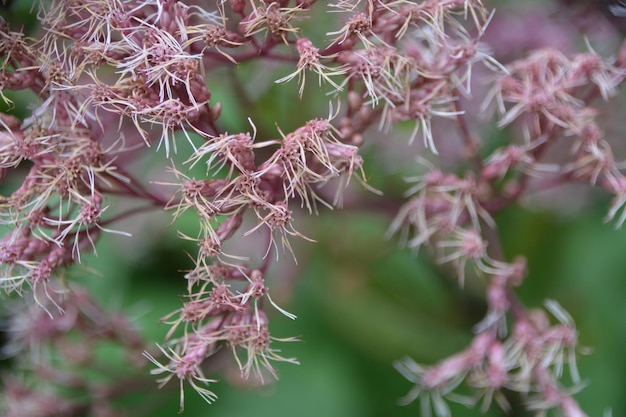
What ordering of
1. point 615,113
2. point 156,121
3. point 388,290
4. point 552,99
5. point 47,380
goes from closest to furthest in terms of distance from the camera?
point 156,121, point 552,99, point 47,380, point 615,113, point 388,290

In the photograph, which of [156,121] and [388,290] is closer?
[156,121]


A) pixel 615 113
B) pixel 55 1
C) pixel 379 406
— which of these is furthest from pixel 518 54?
pixel 55 1

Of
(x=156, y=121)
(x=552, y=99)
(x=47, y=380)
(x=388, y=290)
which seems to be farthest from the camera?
(x=388, y=290)

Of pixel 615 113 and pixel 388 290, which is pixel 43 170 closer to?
pixel 388 290

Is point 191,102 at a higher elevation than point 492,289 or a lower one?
higher

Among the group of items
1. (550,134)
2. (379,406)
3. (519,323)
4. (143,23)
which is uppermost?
(143,23)

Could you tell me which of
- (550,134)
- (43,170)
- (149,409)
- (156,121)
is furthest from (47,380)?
(550,134)

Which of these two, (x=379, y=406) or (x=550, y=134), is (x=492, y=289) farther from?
(x=379, y=406)
